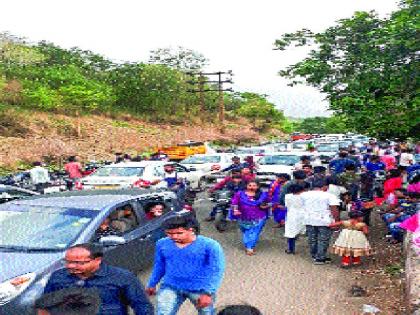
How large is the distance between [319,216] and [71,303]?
6.98 meters

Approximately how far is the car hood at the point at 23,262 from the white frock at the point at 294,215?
16.2 ft

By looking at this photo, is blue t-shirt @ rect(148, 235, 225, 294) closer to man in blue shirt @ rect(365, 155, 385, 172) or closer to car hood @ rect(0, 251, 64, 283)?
car hood @ rect(0, 251, 64, 283)

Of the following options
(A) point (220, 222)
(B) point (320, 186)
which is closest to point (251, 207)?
(B) point (320, 186)

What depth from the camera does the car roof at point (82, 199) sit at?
747cm

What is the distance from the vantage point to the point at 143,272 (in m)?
8.74

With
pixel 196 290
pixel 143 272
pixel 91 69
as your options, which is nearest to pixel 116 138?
pixel 91 69

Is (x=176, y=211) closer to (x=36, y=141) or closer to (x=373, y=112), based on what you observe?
(x=373, y=112)

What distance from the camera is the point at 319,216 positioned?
372 inches

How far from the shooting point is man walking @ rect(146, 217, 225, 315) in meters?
4.71

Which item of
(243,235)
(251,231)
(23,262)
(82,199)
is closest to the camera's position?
(23,262)

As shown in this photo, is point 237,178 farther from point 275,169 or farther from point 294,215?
point 275,169

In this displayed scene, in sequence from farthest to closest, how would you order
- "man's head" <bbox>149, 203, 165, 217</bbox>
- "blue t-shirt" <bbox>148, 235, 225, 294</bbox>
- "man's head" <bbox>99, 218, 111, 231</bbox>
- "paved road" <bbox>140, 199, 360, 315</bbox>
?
"man's head" <bbox>149, 203, 165, 217</bbox> < "paved road" <bbox>140, 199, 360, 315</bbox> < "man's head" <bbox>99, 218, 111, 231</bbox> < "blue t-shirt" <bbox>148, 235, 225, 294</bbox>

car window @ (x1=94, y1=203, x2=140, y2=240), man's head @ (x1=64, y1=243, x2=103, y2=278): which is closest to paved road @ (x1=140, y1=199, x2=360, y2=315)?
car window @ (x1=94, y1=203, x2=140, y2=240)

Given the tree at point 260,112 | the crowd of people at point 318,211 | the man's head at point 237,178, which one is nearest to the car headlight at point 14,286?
the crowd of people at point 318,211
